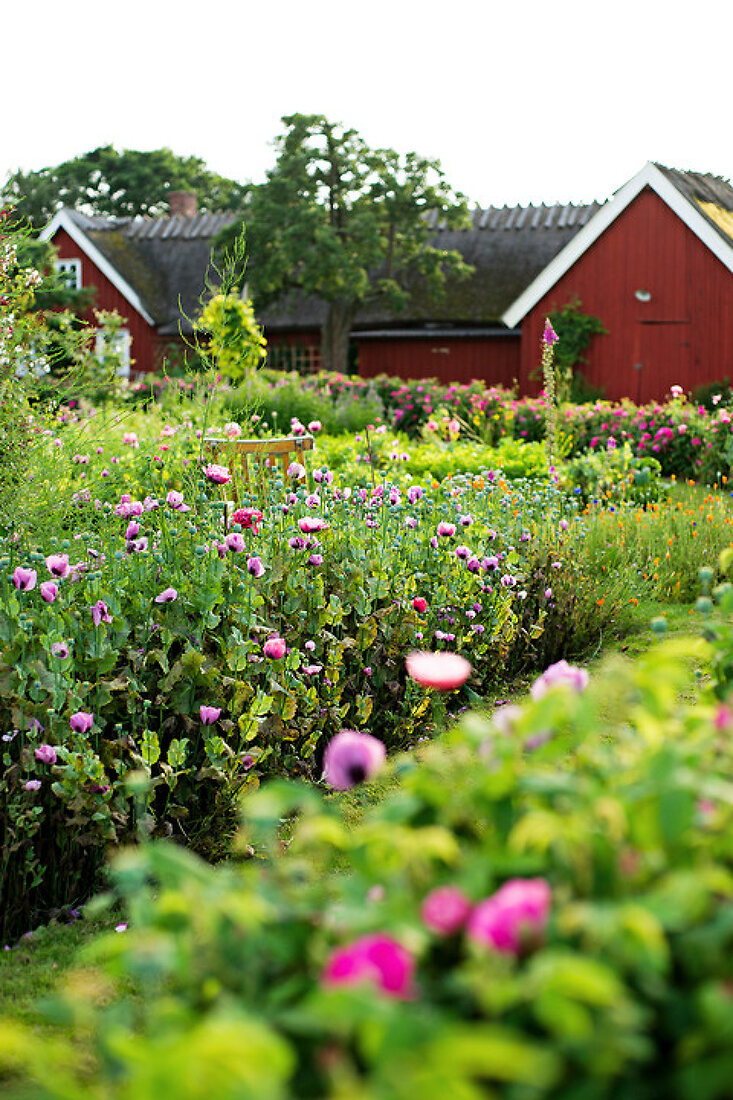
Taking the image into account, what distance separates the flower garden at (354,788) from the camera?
123 cm

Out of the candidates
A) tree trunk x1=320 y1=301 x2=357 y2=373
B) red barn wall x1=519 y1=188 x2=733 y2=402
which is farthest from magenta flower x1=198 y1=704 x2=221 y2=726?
tree trunk x1=320 y1=301 x2=357 y2=373

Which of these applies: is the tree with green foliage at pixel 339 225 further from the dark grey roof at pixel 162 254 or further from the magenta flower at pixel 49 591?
the magenta flower at pixel 49 591

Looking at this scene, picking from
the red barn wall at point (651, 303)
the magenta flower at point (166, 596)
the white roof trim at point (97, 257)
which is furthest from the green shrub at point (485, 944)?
the white roof trim at point (97, 257)

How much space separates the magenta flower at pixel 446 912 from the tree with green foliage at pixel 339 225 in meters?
26.1

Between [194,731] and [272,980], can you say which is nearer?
[272,980]

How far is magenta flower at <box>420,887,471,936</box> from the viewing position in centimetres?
131

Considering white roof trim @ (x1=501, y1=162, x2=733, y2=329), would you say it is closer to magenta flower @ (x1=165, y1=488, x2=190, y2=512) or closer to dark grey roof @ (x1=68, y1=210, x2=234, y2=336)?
dark grey roof @ (x1=68, y1=210, x2=234, y2=336)

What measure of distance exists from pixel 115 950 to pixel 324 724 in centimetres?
326

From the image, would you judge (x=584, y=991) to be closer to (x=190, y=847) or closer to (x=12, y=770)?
(x=12, y=770)

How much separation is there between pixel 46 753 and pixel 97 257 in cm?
3013

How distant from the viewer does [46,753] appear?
3520 millimetres

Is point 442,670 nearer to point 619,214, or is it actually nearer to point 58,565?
point 58,565

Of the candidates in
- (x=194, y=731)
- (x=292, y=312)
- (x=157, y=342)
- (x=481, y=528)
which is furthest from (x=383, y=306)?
(x=194, y=731)

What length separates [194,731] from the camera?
4086 millimetres
